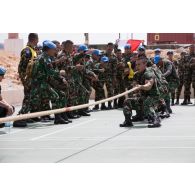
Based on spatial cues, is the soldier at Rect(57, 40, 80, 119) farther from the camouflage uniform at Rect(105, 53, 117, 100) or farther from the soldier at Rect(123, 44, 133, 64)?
the soldier at Rect(123, 44, 133, 64)

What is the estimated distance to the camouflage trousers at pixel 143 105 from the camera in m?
11.0

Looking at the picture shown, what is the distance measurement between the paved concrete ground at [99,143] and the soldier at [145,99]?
10.0 inches

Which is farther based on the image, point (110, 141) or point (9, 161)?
point (110, 141)

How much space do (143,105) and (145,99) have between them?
12 cm

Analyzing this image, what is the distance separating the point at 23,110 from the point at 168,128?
2834 millimetres

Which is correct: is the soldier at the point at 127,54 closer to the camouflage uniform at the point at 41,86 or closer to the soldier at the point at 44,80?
the soldier at the point at 44,80

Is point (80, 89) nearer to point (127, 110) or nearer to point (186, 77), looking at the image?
point (127, 110)

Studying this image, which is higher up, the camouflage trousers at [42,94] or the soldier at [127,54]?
the soldier at [127,54]

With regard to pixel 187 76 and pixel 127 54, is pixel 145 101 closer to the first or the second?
pixel 127 54

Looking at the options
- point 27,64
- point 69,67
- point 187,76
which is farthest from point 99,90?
point 27,64

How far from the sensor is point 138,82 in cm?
1154

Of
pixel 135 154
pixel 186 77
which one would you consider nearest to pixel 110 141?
pixel 135 154

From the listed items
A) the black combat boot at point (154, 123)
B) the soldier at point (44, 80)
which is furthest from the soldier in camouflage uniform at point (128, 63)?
the soldier at point (44, 80)

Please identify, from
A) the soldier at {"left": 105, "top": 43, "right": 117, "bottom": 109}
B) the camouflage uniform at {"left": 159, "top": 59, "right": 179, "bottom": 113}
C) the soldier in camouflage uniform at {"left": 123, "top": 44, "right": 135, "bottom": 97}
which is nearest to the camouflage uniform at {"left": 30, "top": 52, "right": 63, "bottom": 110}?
the camouflage uniform at {"left": 159, "top": 59, "right": 179, "bottom": 113}
